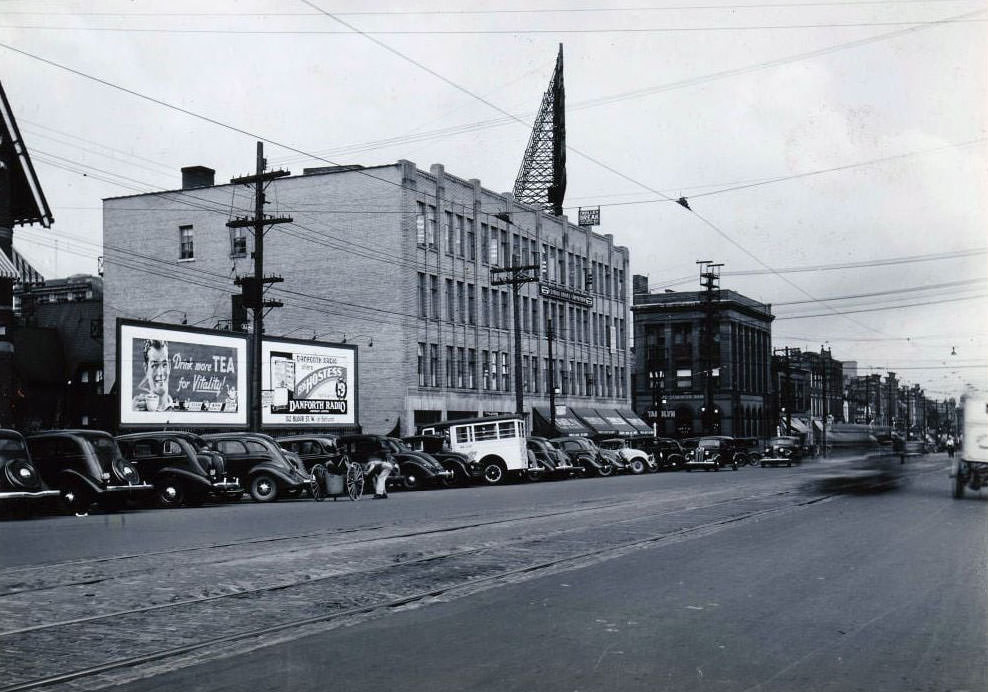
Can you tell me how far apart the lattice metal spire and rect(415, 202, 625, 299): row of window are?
4109mm

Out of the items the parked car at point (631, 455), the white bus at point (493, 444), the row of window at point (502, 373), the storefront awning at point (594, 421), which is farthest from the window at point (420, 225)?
the storefront awning at point (594, 421)

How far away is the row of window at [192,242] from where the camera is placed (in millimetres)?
58256

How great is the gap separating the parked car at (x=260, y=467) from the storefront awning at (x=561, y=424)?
122ft

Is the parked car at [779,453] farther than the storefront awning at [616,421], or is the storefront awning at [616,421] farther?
the storefront awning at [616,421]

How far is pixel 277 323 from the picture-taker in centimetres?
5803

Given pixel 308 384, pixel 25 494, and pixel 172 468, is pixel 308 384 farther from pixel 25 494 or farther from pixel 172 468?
pixel 25 494

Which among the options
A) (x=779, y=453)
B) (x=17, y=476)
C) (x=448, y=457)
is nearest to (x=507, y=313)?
(x=779, y=453)

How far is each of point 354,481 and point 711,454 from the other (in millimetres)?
29209

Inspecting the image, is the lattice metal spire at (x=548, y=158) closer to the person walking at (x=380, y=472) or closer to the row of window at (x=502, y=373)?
the row of window at (x=502, y=373)

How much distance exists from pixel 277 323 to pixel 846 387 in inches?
4962

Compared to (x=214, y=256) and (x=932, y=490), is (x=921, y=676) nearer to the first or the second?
(x=932, y=490)

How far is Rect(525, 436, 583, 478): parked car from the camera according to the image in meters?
43.3

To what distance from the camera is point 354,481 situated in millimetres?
28156

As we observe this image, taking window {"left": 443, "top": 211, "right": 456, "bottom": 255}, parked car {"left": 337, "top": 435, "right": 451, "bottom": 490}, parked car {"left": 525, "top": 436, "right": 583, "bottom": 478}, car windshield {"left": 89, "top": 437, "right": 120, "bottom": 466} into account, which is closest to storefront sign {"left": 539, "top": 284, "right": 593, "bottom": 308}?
window {"left": 443, "top": 211, "right": 456, "bottom": 255}
